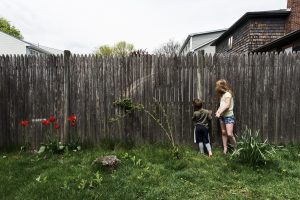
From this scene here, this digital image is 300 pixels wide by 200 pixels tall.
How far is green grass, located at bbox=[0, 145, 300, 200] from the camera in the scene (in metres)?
5.07

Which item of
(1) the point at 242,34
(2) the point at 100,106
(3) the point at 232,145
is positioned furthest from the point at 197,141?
(1) the point at 242,34

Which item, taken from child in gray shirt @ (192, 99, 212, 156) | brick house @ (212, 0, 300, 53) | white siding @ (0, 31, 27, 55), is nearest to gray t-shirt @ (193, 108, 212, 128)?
child in gray shirt @ (192, 99, 212, 156)

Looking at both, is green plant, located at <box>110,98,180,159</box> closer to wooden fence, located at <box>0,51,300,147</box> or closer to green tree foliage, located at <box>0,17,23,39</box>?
wooden fence, located at <box>0,51,300,147</box>

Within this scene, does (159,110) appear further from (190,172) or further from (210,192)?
(210,192)

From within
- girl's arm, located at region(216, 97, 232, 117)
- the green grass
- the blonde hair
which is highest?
the blonde hair

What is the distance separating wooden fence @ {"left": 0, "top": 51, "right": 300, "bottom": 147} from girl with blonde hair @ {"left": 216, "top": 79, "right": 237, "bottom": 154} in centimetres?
40

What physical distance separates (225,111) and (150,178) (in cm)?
242

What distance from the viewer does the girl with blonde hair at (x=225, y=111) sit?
6992 mm

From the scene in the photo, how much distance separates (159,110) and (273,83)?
267 centimetres

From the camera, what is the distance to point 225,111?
7090 millimetres

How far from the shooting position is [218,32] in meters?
44.5

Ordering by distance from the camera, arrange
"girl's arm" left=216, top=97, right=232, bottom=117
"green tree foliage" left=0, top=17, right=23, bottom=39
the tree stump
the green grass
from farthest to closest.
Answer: "green tree foliage" left=0, top=17, right=23, bottom=39 → "girl's arm" left=216, top=97, right=232, bottom=117 → the tree stump → the green grass

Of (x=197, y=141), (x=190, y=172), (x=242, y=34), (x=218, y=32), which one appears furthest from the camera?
(x=218, y=32)

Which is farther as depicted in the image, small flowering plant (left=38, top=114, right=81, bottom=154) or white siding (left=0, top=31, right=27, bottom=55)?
white siding (left=0, top=31, right=27, bottom=55)
